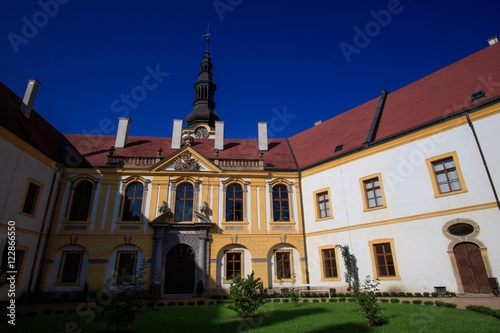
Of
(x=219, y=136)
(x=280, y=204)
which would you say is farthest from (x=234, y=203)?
(x=219, y=136)

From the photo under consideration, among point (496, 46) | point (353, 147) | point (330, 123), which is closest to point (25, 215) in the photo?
point (353, 147)

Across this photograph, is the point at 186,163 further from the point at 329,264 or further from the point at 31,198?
the point at 329,264

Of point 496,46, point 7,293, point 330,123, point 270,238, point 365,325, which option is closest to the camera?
point 365,325

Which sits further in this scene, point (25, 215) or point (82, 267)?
point (82, 267)

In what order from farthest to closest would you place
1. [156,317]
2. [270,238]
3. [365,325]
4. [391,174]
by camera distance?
[270,238] → [391,174] → [156,317] → [365,325]

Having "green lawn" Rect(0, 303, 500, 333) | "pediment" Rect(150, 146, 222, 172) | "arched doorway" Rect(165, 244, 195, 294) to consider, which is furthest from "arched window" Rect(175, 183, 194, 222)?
"green lawn" Rect(0, 303, 500, 333)

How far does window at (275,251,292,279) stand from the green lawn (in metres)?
8.07

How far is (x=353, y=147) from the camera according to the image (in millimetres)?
18406

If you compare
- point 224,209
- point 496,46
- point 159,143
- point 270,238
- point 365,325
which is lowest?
point 365,325

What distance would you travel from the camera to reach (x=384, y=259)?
15609 mm

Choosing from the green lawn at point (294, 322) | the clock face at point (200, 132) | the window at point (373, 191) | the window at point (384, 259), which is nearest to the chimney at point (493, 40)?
the window at point (373, 191)

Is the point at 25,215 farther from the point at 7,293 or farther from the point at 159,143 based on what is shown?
the point at 159,143

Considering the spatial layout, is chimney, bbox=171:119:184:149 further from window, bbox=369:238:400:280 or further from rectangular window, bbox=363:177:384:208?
window, bbox=369:238:400:280

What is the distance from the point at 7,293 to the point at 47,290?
2.47m
